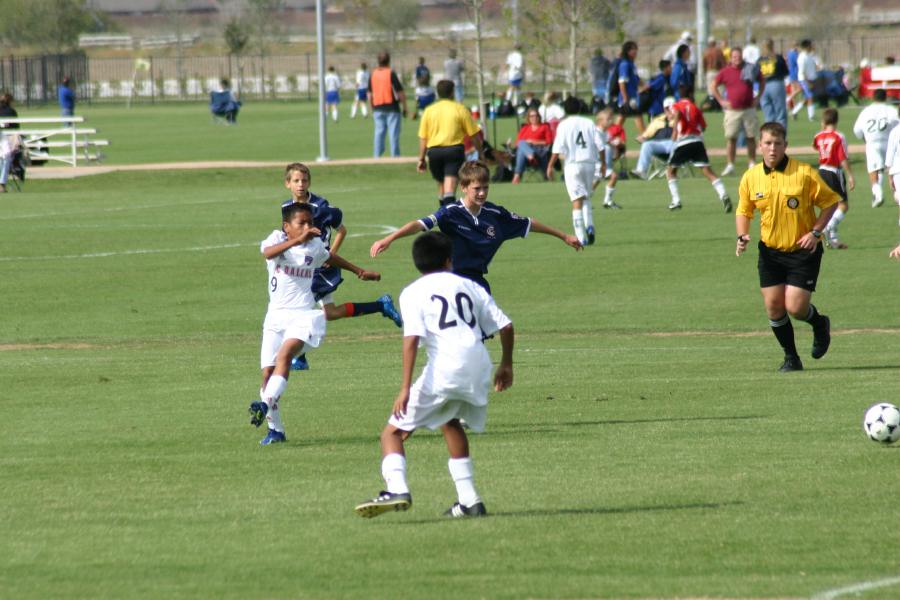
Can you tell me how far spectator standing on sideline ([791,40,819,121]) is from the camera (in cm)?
5112

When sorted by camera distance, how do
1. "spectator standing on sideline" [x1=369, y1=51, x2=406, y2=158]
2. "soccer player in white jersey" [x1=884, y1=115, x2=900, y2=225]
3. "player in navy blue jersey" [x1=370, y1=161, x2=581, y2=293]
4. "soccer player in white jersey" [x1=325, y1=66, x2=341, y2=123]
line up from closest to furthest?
"player in navy blue jersey" [x1=370, y1=161, x2=581, y2=293] → "soccer player in white jersey" [x1=884, y1=115, x2=900, y2=225] → "spectator standing on sideline" [x1=369, y1=51, x2=406, y2=158] → "soccer player in white jersey" [x1=325, y1=66, x2=341, y2=123]

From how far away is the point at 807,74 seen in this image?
170ft

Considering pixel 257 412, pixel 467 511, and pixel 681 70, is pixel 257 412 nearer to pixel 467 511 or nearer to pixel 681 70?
pixel 467 511

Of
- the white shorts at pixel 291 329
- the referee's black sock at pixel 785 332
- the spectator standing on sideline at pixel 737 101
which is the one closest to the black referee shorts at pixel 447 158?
the spectator standing on sideline at pixel 737 101

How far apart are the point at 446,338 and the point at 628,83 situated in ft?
102

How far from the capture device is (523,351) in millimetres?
16656

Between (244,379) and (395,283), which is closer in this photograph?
(244,379)

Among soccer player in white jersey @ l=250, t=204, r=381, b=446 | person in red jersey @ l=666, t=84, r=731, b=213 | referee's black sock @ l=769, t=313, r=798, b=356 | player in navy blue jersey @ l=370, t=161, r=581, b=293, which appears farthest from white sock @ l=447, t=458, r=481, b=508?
person in red jersey @ l=666, t=84, r=731, b=213

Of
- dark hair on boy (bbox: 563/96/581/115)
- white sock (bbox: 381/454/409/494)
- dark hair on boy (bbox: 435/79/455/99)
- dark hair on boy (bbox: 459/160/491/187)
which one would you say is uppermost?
dark hair on boy (bbox: 435/79/455/99)

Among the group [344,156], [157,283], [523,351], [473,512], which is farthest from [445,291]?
[344,156]

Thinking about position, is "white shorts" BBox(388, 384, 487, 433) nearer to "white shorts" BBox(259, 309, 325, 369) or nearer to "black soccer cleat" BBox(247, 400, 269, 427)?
"black soccer cleat" BBox(247, 400, 269, 427)

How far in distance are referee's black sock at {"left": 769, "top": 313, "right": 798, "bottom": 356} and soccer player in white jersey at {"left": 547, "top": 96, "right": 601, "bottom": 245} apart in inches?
396

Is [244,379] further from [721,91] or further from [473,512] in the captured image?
[721,91]

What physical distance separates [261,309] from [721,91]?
17416mm
